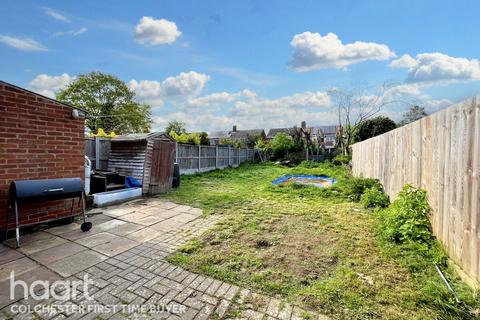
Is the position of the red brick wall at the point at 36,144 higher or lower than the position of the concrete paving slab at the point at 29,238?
higher

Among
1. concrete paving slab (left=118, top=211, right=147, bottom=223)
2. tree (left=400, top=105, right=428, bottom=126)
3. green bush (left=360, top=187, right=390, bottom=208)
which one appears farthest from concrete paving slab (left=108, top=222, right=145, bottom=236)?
tree (left=400, top=105, right=428, bottom=126)

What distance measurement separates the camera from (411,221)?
3.05 meters

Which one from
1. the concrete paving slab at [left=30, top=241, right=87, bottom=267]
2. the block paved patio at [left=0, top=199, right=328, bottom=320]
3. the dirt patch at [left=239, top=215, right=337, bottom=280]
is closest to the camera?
the block paved patio at [left=0, top=199, right=328, bottom=320]

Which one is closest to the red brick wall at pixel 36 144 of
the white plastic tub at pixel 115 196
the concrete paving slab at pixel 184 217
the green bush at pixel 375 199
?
the white plastic tub at pixel 115 196

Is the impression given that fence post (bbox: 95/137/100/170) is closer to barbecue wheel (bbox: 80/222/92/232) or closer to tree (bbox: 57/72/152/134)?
barbecue wheel (bbox: 80/222/92/232)

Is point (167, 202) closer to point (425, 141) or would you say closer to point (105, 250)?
point (105, 250)

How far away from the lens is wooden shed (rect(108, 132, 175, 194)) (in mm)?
6745

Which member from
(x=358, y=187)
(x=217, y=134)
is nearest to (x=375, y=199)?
(x=358, y=187)

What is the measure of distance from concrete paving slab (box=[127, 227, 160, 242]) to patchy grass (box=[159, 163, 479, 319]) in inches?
30.0

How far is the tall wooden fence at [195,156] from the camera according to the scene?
7.36 meters

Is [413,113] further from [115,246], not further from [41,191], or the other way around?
[41,191]

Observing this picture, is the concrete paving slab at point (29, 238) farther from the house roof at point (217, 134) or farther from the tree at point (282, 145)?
the house roof at point (217, 134)

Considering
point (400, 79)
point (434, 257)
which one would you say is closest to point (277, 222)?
point (434, 257)

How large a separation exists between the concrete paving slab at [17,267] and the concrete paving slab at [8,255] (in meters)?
0.10
